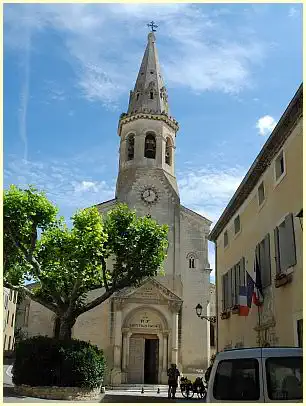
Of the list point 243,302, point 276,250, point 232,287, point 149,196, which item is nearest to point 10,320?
point 149,196

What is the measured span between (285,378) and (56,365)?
12.7 meters

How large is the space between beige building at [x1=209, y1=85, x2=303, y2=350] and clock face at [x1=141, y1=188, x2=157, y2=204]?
46.9 feet

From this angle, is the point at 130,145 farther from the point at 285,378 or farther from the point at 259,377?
the point at 285,378

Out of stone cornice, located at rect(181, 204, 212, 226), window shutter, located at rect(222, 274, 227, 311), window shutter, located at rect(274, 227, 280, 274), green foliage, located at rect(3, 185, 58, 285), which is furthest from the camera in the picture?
stone cornice, located at rect(181, 204, 212, 226)

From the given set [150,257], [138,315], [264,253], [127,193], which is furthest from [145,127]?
[264,253]

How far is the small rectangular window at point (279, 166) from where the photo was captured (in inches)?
Result: 575

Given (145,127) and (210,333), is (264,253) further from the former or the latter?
(145,127)

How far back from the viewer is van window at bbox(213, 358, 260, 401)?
21.5 feet

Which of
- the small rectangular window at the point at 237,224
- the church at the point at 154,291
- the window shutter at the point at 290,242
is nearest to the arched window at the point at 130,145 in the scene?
the church at the point at 154,291

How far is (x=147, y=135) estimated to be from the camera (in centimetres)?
3756

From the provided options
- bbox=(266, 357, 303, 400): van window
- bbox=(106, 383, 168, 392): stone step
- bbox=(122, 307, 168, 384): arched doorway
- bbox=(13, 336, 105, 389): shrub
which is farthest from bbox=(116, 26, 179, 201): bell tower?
bbox=(266, 357, 303, 400): van window

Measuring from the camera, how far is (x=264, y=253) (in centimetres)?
1598

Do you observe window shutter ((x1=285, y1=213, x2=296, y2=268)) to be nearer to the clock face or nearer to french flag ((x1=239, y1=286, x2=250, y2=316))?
french flag ((x1=239, y1=286, x2=250, y2=316))

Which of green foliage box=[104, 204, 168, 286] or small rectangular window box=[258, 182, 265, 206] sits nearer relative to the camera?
small rectangular window box=[258, 182, 265, 206]
